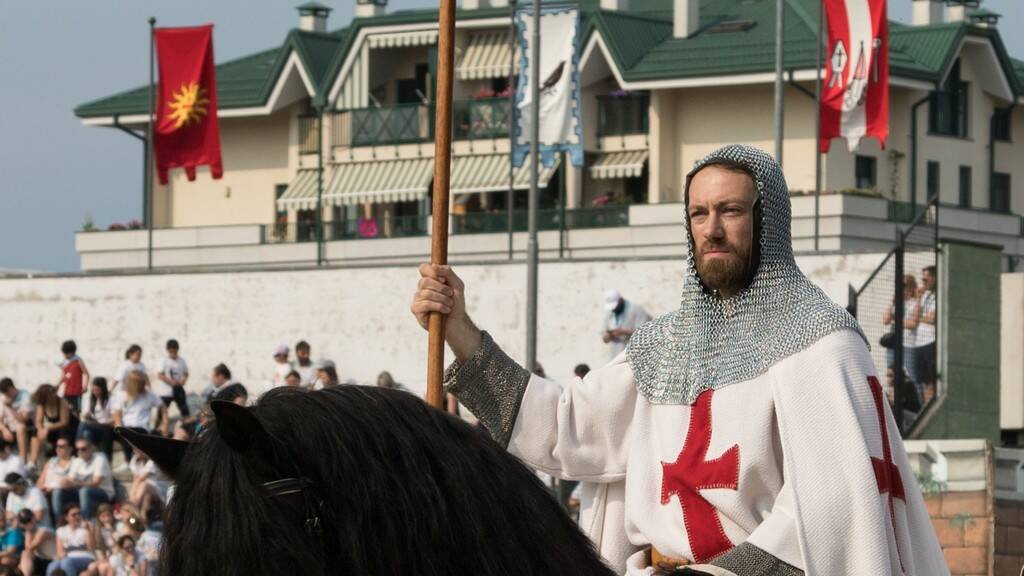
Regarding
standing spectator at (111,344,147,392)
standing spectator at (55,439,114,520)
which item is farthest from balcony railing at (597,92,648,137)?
standing spectator at (55,439,114,520)

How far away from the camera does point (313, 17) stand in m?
55.3

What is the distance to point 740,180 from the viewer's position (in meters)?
4.97

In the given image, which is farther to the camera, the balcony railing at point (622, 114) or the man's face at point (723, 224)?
the balcony railing at point (622, 114)

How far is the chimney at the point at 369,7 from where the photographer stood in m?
51.9

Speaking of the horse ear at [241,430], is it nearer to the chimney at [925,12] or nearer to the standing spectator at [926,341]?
the standing spectator at [926,341]

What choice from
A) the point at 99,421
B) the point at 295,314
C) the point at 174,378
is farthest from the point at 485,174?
the point at 99,421

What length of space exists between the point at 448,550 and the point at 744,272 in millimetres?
2257

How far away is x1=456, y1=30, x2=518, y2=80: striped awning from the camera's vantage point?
47750 millimetres

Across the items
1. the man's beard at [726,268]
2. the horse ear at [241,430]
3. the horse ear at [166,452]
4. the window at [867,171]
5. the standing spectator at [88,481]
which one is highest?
the window at [867,171]

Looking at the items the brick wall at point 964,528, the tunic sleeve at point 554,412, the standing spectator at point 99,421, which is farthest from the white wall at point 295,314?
the tunic sleeve at point 554,412

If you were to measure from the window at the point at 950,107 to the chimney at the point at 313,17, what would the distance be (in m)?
→ 17.1

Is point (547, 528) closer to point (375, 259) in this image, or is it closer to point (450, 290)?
point (450, 290)

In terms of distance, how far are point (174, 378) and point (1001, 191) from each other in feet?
97.1

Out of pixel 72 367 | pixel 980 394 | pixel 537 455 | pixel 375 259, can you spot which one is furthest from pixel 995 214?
pixel 537 455
